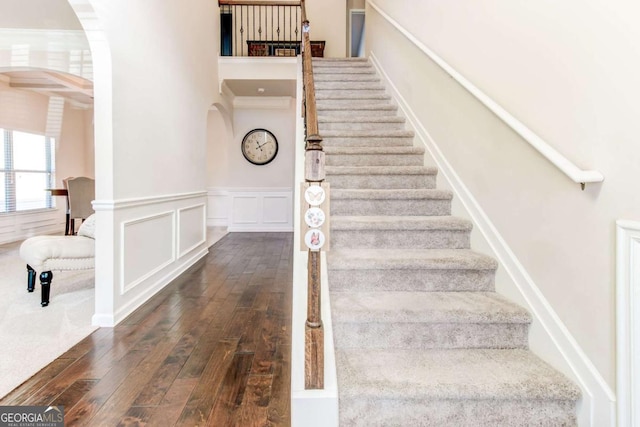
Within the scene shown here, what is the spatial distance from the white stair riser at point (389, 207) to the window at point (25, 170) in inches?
237

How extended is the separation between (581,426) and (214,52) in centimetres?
570

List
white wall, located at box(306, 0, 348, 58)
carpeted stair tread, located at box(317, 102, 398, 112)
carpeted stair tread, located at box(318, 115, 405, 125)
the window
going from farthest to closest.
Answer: white wall, located at box(306, 0, 348, 58) < the window < carpeted stair tread, located at box(317, 102, 398, 112) < carpeted stair tread, located at box(318, 115, 405, 125)

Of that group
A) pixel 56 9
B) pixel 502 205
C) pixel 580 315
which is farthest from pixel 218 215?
pixel 580 315

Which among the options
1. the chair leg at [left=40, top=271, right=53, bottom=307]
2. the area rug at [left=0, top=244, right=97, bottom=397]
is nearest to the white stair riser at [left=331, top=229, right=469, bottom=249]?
the area rug at [left=0, top=244, right=97, bottom=397]

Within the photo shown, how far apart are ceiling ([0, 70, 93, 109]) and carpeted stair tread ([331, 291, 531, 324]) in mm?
5238

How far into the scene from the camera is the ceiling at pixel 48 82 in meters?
5.07

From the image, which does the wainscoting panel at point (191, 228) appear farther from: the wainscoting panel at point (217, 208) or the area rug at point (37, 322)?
the wainscoting panel at point (217, 208)

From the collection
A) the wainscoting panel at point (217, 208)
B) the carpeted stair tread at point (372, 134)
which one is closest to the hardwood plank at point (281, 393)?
the carpeted stair tread at point (372, 134)

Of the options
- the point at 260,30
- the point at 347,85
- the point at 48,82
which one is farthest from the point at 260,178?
the point at 48,82

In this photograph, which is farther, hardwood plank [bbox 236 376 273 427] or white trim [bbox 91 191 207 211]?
white trim [bbox 91 191 207 211]

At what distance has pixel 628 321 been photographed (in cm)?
112

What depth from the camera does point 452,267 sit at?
1877 millimetres

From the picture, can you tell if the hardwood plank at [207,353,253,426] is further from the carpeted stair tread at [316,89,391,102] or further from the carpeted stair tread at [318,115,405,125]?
the carpeted stair tread at [316,89,391,102]

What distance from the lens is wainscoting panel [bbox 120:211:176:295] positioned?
263 cm
